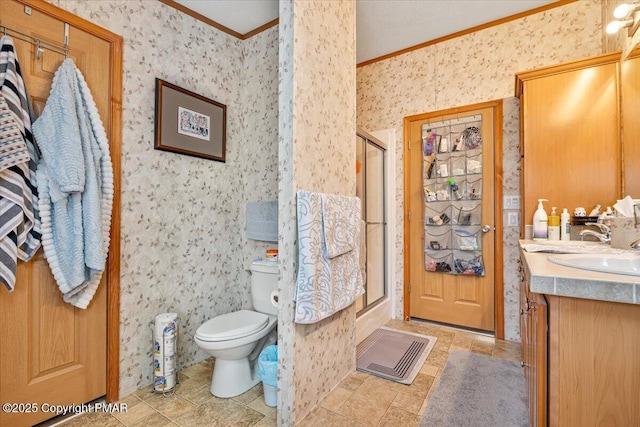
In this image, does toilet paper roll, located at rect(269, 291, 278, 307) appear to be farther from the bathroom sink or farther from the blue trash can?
the bathroom sink

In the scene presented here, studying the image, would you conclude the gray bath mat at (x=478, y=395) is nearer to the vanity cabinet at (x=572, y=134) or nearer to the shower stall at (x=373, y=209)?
the shower stall at (x=373, y=209)

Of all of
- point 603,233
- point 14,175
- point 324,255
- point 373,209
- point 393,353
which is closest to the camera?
point 14,175

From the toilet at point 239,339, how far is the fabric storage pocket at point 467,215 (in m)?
1.73

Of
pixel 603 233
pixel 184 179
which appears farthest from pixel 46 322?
pixel 603 233

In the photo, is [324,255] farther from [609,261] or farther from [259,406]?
[609,261]

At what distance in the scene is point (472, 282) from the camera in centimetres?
264

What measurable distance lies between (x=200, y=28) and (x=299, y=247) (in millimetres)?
1897

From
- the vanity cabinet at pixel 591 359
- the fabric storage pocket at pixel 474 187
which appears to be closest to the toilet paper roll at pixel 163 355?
the vanity cabinet at pixel 591 359

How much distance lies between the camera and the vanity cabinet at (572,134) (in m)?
1.81

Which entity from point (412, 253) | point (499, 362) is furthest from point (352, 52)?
point (499, 362)

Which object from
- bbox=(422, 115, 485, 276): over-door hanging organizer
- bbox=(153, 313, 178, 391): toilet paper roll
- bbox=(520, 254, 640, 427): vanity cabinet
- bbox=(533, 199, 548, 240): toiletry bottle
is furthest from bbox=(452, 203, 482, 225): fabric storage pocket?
bbox=(153, 313, 178, 391): toilet paper roll

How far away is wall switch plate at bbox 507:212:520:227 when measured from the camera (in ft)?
8.01

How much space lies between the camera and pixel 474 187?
262 centimetres

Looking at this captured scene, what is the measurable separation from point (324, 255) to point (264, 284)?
2.21ft
